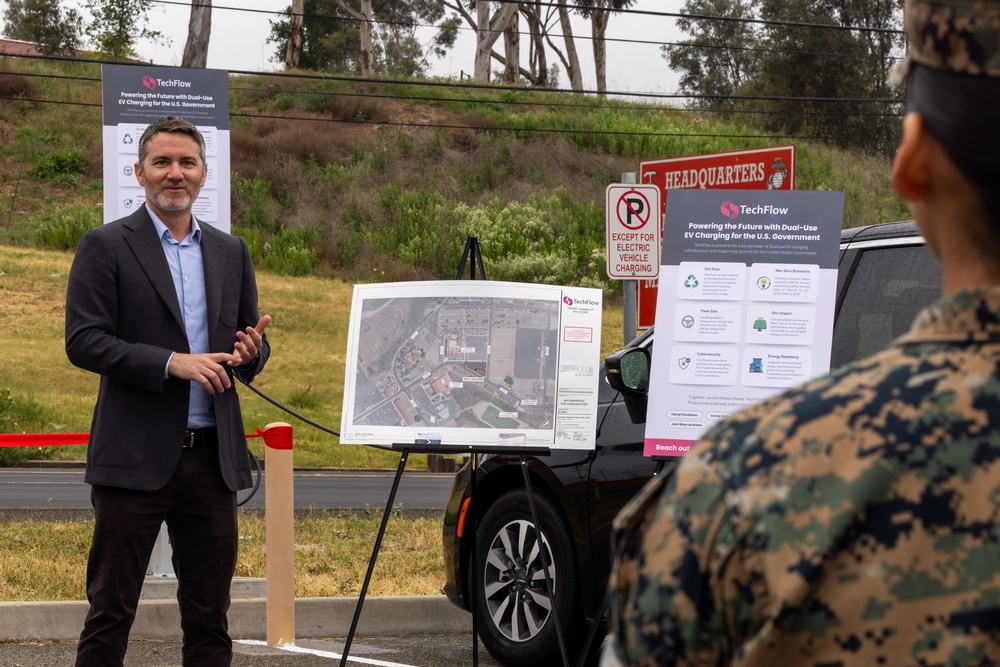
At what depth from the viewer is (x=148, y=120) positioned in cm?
700

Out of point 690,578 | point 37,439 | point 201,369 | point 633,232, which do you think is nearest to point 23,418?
point 37,439

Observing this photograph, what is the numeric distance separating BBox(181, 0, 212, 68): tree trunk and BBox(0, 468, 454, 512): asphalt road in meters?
21.3

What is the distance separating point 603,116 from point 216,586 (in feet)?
142

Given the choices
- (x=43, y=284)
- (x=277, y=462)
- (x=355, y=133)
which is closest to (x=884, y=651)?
(x=277, y=462)

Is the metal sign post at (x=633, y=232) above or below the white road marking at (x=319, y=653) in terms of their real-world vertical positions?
above

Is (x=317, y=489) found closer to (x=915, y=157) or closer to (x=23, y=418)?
(x=23, y=418)

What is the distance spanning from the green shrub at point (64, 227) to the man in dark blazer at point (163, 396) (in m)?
29.7

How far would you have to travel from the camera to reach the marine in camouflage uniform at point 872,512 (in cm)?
114

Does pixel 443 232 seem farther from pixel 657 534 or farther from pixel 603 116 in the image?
pixel 657 534

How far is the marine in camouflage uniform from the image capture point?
1.14 metres

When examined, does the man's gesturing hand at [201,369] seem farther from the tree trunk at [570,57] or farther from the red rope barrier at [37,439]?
the tree trunk at [570,57]

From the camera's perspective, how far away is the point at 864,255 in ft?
16.0

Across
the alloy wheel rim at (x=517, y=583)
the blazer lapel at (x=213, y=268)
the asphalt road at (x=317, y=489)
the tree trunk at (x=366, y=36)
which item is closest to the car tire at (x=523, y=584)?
the alloy wheel rim at (x=517, y=583)

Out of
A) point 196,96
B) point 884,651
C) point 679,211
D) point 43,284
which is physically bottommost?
point 43,284
